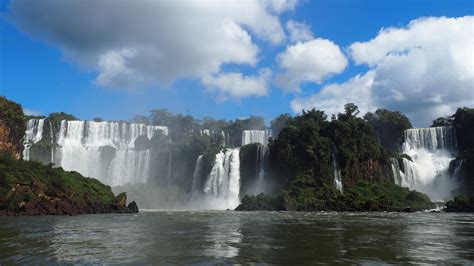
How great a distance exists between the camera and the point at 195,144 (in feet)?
248

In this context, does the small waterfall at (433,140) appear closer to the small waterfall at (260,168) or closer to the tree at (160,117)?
the small waterfall at (260,168)

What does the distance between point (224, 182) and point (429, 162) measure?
31.0 m

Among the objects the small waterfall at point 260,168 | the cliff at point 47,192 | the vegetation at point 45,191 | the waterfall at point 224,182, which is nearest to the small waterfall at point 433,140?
the small waterfall at point 260,168

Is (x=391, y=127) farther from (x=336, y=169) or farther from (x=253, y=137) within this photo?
(x=253, y=137)

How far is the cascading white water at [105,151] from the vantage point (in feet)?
234

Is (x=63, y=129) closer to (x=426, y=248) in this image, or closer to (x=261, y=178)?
(x=261, y=178)

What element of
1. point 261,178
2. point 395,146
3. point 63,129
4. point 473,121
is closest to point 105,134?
point 63,129

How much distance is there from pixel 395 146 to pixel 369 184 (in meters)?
20.4

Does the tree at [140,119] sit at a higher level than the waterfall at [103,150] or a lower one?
higher

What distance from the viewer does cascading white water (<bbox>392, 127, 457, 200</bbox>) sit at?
62188mm

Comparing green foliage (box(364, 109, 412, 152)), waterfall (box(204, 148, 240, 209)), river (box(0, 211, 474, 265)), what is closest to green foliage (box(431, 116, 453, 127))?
green foliage (box(364, 109, 412, 152))

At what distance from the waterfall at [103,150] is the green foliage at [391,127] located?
42838mm

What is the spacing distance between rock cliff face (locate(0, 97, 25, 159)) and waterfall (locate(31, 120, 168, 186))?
12299mm

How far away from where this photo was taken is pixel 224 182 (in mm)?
65125
